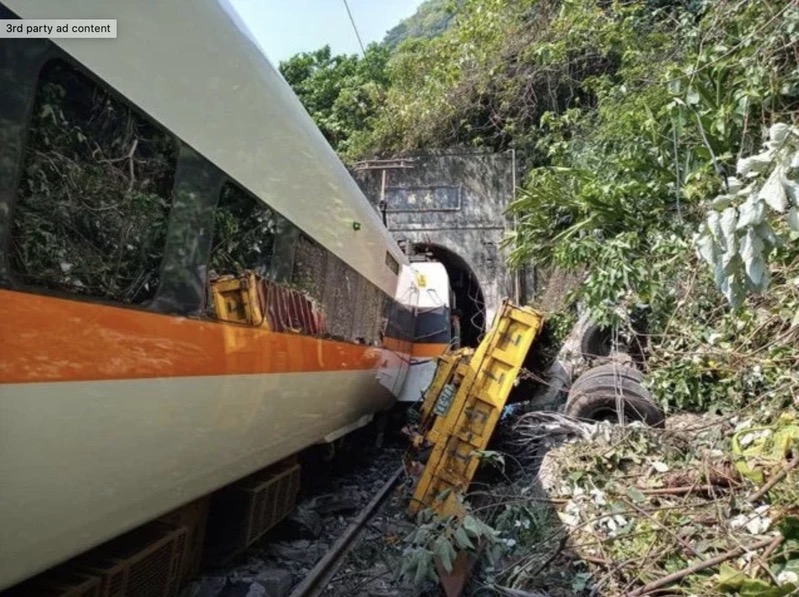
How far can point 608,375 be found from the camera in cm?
559

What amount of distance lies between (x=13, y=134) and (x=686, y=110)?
4611mm

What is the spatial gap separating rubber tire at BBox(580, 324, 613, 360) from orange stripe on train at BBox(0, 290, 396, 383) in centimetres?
525

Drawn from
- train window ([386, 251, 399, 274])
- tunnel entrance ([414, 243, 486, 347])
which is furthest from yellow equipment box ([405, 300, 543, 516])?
tunnel entrance ([414, 243, 486, 347])

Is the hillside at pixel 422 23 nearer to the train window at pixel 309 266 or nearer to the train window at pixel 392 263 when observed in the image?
the train window at pixel 392 263

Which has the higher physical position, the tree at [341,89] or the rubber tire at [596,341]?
the tree at [341,89]

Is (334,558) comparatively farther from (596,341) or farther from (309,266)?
(596,341)

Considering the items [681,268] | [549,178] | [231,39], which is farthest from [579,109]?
[231,39]

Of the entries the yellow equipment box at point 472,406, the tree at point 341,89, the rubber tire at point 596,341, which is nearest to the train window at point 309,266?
the yellow equipment box at point 472,406

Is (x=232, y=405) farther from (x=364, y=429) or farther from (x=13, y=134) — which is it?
(x=364, y=429)

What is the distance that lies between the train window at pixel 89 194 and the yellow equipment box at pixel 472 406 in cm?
340

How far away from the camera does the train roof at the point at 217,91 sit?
81.8 inches

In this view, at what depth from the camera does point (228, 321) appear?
285 centimetres

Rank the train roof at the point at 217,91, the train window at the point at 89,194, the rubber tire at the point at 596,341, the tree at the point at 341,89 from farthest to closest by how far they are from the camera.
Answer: the tree at the point at 341,89, the rubber tire at the point at 596,341, the train roof at the point at 217,91, the train window at the point at 89,194

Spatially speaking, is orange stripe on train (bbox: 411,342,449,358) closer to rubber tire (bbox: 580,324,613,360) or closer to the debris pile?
rubber tire (bbox: 580,324,613,360)
